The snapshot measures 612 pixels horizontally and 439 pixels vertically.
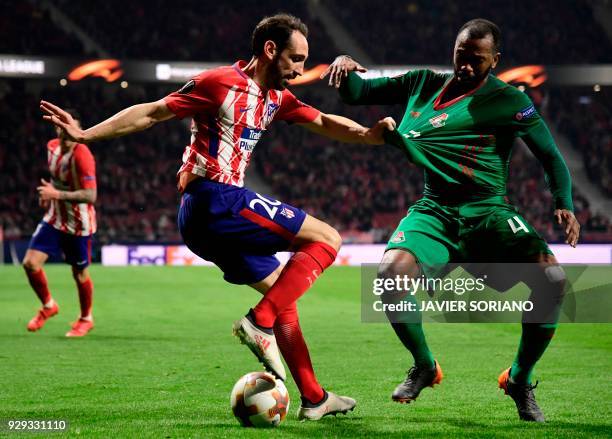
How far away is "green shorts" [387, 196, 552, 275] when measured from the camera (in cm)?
539

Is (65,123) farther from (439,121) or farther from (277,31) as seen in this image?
(439,121)

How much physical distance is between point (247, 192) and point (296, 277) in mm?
565

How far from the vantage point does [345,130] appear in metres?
5.66

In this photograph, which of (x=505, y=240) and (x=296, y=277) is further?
(x=505, y=240)

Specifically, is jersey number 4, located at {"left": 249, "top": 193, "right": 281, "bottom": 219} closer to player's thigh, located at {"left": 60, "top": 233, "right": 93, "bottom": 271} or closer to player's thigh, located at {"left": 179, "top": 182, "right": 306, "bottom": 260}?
player's thigh, located at {"left": 179, "top": 182, "right": 306, "bottom": 260}

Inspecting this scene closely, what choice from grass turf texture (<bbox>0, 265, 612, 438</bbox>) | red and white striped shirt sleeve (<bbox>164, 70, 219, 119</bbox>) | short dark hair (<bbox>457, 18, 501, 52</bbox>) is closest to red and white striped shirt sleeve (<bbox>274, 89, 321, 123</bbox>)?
red and white striped shirt sleeve (<bbox>164, 70, 219, 119</bbox>)

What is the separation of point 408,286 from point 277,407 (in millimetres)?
1018

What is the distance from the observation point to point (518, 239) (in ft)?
17.6

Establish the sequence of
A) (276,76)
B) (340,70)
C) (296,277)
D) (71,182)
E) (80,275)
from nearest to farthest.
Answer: (296,277)
(276,76)
(340,70)
(71,182)
(80,275)

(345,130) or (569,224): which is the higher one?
(345,130)

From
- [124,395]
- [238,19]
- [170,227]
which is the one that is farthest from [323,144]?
[124,395]

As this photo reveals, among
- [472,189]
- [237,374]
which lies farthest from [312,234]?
[237,374]

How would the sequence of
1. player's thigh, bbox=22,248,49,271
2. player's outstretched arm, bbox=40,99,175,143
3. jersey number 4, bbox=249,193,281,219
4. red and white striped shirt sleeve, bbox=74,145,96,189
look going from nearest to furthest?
player's outstretched arm, bbox=40,99,175,143 → jersey number 4, bbox=249,193,281,219 → red and white striped shirt sleeve, bbox=74,145,96,189 → player's thigh, bbox=22,248,49,271

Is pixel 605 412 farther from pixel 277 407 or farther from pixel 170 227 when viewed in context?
pixel 170 227
